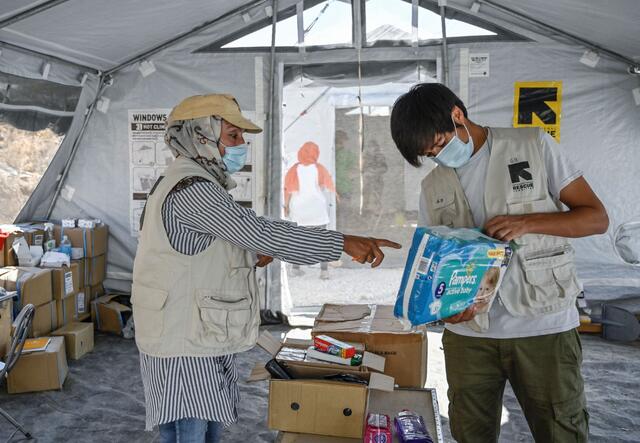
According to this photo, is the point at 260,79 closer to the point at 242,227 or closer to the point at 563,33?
the point at 563,33

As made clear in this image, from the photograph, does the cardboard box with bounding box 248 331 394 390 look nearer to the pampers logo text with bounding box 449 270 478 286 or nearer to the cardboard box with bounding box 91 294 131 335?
the pampers logo text with bounding box 449 270 478 286

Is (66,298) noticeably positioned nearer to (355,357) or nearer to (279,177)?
(279,177)

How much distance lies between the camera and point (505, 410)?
309 cm

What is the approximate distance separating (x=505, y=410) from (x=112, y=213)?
12.3 feet

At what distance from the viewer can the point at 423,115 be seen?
1503 mm

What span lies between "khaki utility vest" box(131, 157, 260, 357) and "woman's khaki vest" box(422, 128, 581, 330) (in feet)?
2.32

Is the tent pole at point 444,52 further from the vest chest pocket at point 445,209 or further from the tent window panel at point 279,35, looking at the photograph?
the vest chest pocket at point 445,209

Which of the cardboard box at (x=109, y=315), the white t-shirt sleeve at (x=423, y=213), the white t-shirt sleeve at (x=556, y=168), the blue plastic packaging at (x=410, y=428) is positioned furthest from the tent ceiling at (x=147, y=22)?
the blue plastic packaging at (x=410, y=428)

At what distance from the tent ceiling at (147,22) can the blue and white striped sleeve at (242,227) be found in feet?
7.57

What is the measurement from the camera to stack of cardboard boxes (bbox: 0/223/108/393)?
334 centimetres

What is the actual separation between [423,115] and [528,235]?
444 mm

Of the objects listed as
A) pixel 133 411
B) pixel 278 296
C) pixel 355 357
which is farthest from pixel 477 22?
pixel 133 411

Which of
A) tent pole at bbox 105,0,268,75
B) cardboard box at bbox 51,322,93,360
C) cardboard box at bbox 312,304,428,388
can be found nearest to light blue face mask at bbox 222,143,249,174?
cardboard box at bbox 312,304,428,388

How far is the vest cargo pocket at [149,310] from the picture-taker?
1.48 m
